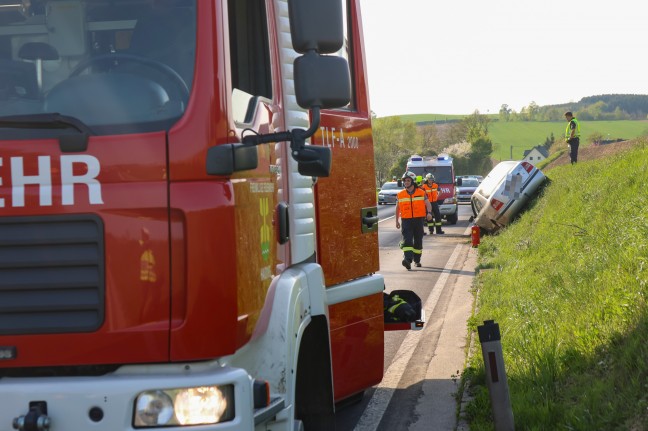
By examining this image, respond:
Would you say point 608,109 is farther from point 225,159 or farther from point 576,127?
point 225,159

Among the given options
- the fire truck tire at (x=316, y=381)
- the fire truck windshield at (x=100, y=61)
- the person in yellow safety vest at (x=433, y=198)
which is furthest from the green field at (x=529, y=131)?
the fire truck windshield at (x=100, y=61)

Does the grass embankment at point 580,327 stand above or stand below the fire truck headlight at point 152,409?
below

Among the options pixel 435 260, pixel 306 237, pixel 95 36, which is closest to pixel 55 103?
pixel 95 36

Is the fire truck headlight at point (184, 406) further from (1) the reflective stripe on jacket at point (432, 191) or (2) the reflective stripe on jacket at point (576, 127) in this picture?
(2) the reflective stripe on jacket at point (576, 127)

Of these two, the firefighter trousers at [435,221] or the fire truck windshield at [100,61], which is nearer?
the fire truck windshield at [100,61]

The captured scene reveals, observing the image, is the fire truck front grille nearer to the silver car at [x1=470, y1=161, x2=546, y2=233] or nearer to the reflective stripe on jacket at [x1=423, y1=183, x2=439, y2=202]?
the reflective stripe on jacket at [x1=423, y1=183, x2=439, y2=202]

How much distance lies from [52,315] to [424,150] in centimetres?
13174

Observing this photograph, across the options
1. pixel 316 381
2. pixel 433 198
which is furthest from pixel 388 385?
pixel 433 198

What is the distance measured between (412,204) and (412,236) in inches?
30.4

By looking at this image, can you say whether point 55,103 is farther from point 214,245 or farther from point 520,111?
point 520,111

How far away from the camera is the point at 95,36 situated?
12.9 ft

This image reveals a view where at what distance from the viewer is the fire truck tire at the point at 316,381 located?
515 centimetres

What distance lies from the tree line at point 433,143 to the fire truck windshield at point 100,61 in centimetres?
10775

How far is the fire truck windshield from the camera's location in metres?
3.73
